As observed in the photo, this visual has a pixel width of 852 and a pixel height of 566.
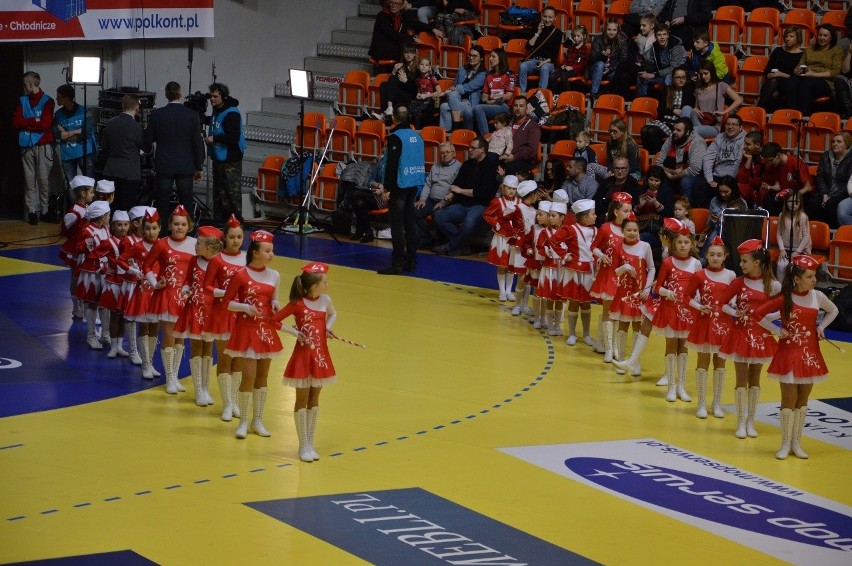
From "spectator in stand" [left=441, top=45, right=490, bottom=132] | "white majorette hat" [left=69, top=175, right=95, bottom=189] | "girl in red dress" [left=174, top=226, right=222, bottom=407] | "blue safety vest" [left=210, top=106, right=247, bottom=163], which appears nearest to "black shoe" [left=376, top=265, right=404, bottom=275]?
"spectator in stand" [left=441, top=45, right=490, bottom=132]

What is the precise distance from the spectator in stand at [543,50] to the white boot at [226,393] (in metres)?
10.3

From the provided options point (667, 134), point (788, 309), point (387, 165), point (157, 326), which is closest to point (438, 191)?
point (387, 165)

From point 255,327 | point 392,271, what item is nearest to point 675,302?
point 255,327

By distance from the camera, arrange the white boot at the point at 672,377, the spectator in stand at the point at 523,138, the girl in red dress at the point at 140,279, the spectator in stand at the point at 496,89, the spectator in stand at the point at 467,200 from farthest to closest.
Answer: the spectator in stand at the point at 496,89, the spectator in stand at the point at 523,138, the spectator in stand at the point at 467,200, the white boot at the point at 672,377, the girl in red dress at the point at 140,279

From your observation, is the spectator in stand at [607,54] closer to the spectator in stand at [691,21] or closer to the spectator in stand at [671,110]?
the spectator in stand at [691,21]

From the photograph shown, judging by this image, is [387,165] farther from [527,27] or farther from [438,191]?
[527,27]

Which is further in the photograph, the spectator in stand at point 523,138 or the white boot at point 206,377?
the spectator in stand at point 523,138

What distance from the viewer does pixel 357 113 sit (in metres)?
21.7

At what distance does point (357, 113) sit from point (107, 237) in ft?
31.7

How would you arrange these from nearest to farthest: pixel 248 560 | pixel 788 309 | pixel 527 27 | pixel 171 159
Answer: pixel 248 560 < pixel 788 309 < pixel 171 159 < pixel 527 27

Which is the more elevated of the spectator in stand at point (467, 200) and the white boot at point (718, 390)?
the spectator in stand at point (467, 200)

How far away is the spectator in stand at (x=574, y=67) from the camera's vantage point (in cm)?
1958

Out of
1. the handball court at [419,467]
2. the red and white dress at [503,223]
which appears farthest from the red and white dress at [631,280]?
the red and white dress at [503,223]

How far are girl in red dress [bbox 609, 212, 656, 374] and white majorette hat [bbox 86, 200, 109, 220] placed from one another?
508cm
